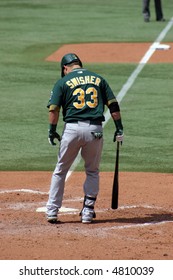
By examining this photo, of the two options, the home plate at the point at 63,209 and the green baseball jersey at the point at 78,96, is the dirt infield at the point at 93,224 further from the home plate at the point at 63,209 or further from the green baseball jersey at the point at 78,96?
the green baseball jersey at the point at 78,96

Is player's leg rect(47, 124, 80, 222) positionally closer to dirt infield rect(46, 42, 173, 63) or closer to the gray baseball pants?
the gray baseball pants

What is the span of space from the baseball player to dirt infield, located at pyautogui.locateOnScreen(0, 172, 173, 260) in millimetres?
351

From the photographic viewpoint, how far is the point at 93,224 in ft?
39.5

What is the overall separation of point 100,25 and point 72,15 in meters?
2.86

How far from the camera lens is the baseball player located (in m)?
11.9

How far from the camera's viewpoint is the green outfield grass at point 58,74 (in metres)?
16.4

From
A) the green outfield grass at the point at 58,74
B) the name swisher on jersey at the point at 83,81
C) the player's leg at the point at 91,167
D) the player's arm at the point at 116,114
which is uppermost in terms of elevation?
the name swisher on jersey at the point at 83,81

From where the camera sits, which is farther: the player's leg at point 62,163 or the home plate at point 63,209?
the home plate at point 63,209

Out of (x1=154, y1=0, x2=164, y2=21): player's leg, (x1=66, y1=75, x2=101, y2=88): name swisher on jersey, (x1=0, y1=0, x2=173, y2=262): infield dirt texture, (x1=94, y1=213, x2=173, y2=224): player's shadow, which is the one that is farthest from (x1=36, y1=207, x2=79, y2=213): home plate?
(x1=154, y1=0, x2=164, y2=21): player's leg

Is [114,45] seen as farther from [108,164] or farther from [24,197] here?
[24,197]

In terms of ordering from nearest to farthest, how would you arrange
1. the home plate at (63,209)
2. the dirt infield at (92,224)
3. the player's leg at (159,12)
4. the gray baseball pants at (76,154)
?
the dirt infield at (92,224), the gray baseball pants at (76,154), the home plate at (63,209), the player's leg at (159,12)

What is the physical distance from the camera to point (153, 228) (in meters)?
11.8

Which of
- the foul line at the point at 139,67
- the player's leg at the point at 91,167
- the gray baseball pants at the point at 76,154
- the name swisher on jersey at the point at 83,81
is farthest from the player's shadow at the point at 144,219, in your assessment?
the foul line at the point at 139,67

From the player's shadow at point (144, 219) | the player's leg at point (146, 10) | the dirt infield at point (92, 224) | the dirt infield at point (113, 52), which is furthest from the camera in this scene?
the player's leg at point (146, 10)
